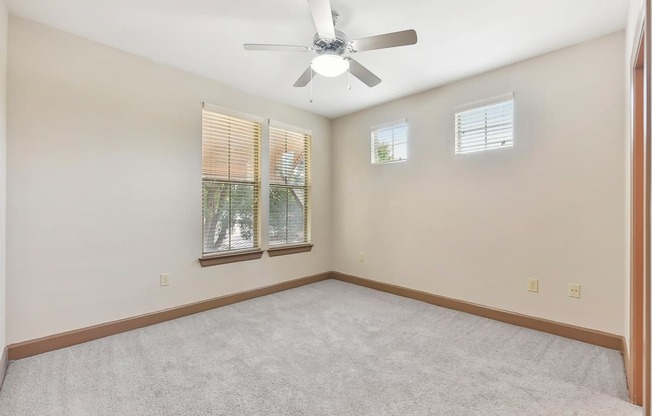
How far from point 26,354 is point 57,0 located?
8.20ft

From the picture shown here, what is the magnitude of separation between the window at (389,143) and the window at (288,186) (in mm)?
966

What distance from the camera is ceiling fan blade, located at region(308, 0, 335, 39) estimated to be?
5.30ft

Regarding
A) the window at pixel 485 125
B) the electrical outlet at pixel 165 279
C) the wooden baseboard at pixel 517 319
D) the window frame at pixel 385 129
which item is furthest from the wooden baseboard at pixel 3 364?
the window at pixel 485 125

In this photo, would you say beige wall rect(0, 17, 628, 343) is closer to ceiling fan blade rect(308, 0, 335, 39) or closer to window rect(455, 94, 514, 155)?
window rect(455, 94, 514, 155)

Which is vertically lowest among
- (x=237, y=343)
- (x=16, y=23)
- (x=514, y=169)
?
(x=237, y=343)

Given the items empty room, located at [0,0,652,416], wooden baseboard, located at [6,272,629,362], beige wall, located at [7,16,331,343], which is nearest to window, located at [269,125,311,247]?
empty room, located at [0,0,652,416]

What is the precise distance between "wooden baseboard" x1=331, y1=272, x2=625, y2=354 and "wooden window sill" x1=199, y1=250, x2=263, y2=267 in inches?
63.5

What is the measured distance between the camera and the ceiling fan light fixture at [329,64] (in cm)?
203

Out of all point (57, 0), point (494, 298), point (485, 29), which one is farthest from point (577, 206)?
point (57, 0)

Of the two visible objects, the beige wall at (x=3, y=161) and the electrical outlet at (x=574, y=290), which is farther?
the electrical outlet at (x=574, y=290)

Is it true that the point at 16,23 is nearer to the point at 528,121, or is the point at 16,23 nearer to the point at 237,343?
the point at 237,343

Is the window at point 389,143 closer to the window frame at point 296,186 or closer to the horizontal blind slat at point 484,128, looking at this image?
the horizontal blind slat at point 484,128

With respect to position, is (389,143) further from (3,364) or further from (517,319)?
(3,364)

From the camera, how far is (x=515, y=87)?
2805 millimetres
